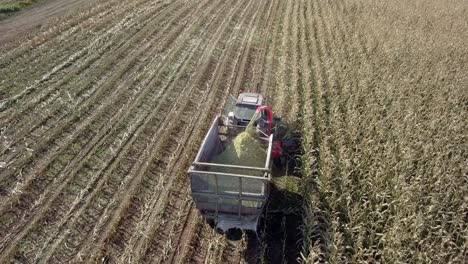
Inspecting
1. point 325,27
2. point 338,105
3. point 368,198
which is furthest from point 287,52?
point 368,198

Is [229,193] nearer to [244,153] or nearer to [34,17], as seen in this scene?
[244,153]

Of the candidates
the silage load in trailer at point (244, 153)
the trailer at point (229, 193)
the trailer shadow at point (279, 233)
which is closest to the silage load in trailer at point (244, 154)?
the silage load in trailer at point (244, 153)

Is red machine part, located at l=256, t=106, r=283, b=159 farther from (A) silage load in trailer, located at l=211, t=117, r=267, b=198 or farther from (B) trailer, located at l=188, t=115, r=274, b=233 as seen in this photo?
(B) trailer, located at l=188, t=115, r=274, b=233

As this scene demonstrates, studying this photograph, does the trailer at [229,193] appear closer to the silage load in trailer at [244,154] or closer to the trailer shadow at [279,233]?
the silage load in trailer at [244,154]

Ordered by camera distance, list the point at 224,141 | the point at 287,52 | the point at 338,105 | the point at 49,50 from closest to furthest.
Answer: the point at 224,141 < the point at 338,105 < the point at 49,50 < the point at 287,52

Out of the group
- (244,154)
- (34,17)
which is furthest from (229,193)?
(34,17)

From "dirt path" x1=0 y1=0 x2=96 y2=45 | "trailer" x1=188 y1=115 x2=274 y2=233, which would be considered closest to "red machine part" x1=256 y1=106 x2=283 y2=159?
"trailer" x1=188 y1=115 x2=274 y2=233

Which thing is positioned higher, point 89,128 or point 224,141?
point 224,141

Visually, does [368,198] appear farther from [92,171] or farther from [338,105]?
[92,171]
